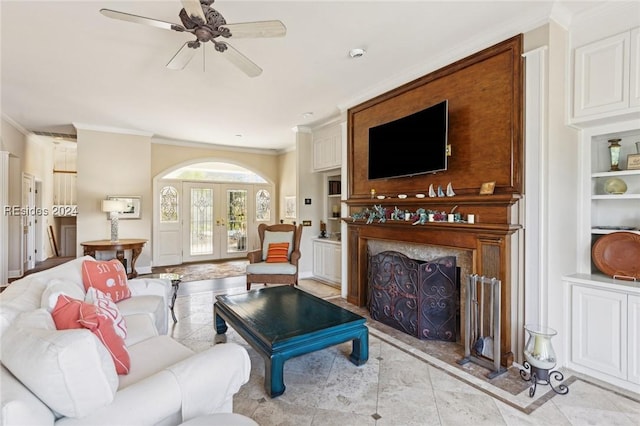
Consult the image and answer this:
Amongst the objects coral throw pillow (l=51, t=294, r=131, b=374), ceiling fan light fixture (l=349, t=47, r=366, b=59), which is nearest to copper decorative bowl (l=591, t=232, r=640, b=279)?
ceiling fan light fixture (l=349, t=47, r=366, b=59)

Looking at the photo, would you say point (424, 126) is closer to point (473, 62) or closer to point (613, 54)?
point (473, 62)

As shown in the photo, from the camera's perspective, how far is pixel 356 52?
10.1 ft

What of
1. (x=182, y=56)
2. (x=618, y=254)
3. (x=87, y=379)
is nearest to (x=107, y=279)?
(x=87, y=379)

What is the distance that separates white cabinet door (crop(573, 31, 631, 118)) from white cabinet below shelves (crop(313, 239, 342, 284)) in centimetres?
361

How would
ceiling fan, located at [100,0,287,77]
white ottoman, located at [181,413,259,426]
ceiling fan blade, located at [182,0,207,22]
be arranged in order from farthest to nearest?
ceiling fan, located at [100,0,287,77] → ceiling fan blade, located at [182,0,207,22] → white ottoman, located at [181,413,259,426]

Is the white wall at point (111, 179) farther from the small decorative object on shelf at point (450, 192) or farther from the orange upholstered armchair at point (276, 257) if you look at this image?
the small decorative object on shelf at point (450, 192)

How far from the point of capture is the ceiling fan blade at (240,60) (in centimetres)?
241

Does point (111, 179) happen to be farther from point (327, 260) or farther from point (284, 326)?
point (284, 326)

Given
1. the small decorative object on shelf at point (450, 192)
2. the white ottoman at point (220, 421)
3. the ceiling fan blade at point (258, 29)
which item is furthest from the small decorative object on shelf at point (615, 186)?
the white ottoman at point (220, 421)

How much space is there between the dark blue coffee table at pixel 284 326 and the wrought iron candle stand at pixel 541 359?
3.97 ft

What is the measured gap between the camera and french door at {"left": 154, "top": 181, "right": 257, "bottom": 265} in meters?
7.27

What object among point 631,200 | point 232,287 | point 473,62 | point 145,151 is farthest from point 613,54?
point 145,151

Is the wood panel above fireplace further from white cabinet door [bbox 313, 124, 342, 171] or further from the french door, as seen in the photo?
the french door

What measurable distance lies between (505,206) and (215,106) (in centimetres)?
391
